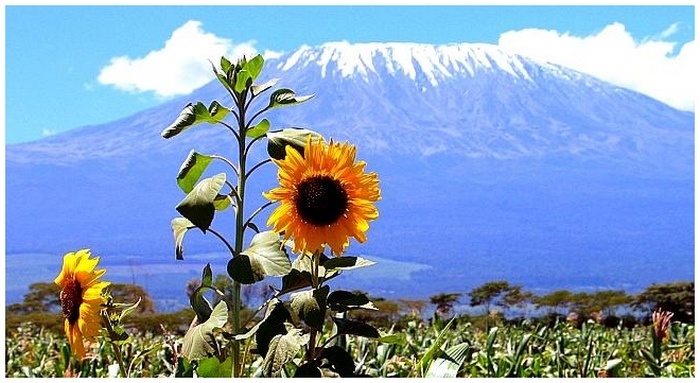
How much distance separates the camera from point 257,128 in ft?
3.40

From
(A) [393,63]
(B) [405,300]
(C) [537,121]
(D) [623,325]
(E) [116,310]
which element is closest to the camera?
(E) [116,310]

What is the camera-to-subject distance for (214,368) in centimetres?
102

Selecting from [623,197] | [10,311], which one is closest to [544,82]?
[623,197]

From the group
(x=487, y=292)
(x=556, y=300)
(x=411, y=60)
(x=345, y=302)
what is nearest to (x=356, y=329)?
(x=345, y=302)

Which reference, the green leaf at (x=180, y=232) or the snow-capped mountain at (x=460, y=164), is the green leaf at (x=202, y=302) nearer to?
the green leaf at (x=180, y=232)

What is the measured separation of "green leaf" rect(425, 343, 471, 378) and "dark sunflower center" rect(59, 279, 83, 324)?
397mm

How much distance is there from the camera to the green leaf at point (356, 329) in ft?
3.33

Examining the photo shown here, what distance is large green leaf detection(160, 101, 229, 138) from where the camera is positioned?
3.29 feet

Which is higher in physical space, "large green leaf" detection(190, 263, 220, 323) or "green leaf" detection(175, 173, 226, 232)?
"green leaf" detection(175, 173, 226, 232)

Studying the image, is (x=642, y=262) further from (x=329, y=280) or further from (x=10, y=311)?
(x=329, y=280)

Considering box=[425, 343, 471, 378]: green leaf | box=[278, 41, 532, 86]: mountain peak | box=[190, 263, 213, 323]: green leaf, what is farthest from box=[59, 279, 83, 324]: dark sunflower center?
box=[278, 41, 532, 86]: mountain peak

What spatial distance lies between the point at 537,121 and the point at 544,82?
466 cm

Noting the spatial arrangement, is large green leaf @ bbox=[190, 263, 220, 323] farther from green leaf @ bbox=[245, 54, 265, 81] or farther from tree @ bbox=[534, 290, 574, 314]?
tree @ bbox=[534, 290, 574, 314]

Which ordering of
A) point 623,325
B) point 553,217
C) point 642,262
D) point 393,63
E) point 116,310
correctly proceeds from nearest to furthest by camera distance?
point 116,310 < point 623,325 < point 642,262 < point 553,217 < point 393,63
